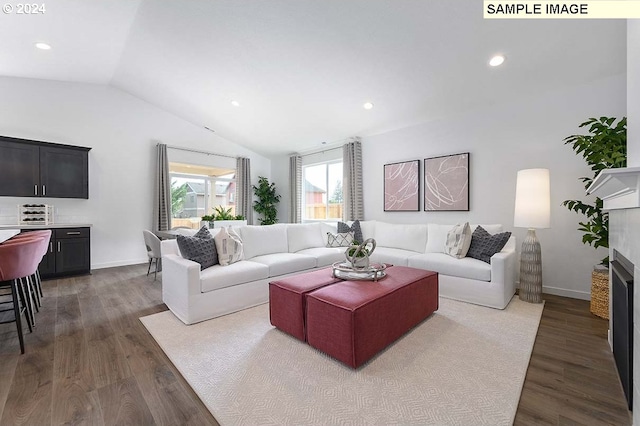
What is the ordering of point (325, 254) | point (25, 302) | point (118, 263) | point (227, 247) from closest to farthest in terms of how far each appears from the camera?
point (25, 302)
point (227, 247)
point (325, 254)
point (118, 263)

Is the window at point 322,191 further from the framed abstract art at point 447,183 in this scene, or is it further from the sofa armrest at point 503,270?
the sofa armrest at point 503,270

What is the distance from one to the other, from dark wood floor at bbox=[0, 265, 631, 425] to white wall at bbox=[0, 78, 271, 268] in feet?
8.69

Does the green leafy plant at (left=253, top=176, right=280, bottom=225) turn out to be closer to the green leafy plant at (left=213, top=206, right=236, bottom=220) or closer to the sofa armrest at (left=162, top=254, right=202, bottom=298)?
the green leafy plant at (left=213, top=206, right=236, bottom=220)

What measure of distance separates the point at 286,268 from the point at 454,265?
2047mm

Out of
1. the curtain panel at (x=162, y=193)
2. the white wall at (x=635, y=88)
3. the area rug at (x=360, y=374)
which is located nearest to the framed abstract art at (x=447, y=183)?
the area rug at (x=360, y=374)

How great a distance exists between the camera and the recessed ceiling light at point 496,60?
9.43ft

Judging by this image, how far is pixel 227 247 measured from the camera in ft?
10.3

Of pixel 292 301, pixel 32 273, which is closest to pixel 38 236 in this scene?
pixel 32 273

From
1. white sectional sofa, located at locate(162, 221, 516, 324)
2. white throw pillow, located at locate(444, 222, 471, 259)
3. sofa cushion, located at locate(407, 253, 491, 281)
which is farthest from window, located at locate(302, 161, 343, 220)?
white throw pillow, located at locate(444, 222, 471, 259)

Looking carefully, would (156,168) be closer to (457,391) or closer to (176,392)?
(176,392)

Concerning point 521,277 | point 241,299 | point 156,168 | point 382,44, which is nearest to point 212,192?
point 156,168

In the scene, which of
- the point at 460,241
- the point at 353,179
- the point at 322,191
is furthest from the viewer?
the point at 322,191

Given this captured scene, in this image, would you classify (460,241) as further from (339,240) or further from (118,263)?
(118,263)

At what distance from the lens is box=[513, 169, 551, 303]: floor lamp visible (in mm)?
2979
